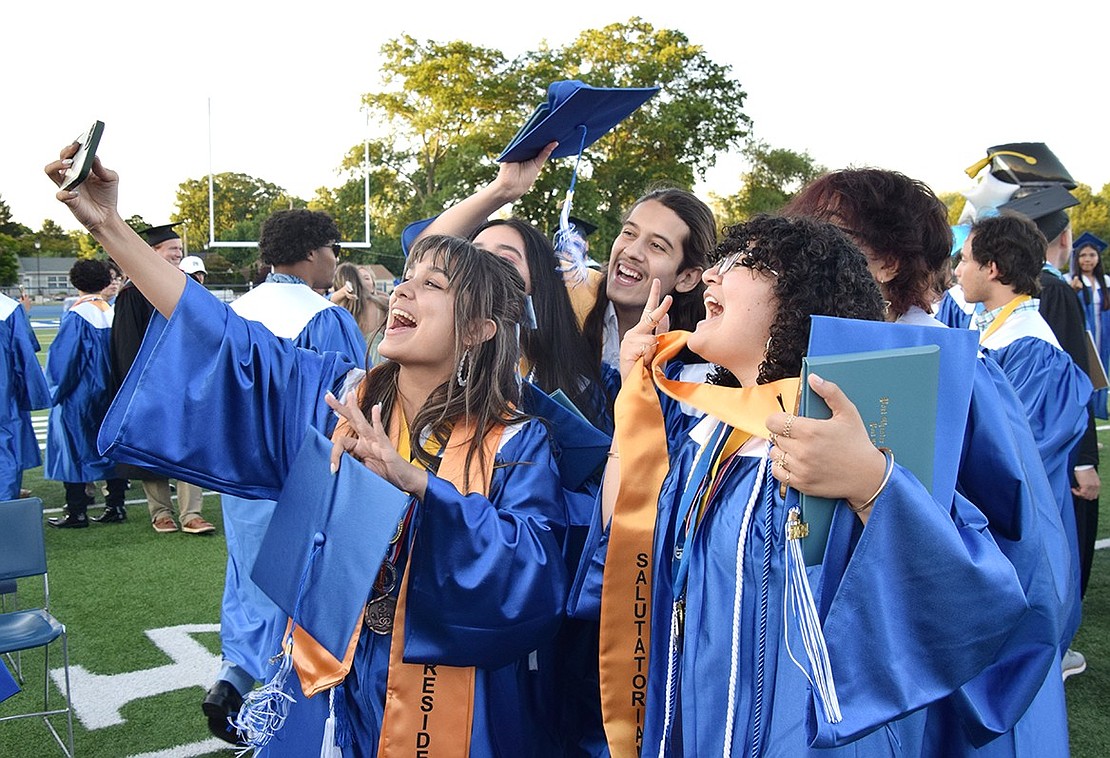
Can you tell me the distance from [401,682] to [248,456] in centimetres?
62

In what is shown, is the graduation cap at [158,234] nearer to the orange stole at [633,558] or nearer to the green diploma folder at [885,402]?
the orange stole at [633,558]

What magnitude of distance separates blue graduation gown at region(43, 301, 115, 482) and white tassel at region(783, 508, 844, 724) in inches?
272

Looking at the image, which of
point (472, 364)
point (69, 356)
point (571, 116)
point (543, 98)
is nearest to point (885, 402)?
point (472, 364)

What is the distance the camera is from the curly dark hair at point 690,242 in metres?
2.69

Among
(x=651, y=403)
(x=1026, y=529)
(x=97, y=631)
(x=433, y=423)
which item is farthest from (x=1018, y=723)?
(x=97, y=631)

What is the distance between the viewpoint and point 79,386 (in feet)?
25.1

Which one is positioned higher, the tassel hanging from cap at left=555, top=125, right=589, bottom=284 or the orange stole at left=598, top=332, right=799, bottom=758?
the tassel hanging from cap at left=555, top=125, right=589, bottom=284

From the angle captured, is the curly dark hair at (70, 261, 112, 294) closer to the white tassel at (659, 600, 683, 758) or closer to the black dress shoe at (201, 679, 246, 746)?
the black dress shoe at (201, 679, 246, 746)

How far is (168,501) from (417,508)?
5710mm

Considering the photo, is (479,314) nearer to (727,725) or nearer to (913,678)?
(727,725)

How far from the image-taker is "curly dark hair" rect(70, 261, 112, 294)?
7945mm

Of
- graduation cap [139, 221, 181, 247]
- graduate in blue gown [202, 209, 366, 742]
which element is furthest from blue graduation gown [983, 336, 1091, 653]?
graduation cap [139, 221, 181, 247]

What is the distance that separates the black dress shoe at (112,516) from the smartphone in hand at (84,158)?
617cm

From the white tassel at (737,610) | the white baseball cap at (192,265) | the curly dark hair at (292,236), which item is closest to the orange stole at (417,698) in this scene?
the white tassel at (737,610)
